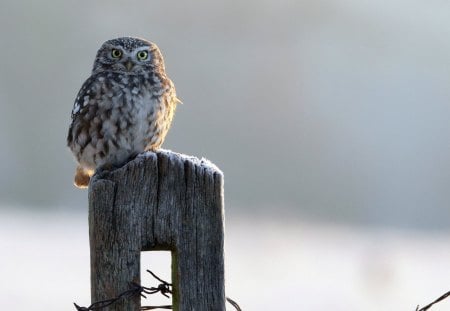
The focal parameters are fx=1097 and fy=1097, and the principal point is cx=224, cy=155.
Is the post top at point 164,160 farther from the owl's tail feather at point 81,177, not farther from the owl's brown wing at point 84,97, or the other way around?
the owl's tail feather at point 81,177

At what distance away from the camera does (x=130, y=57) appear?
4.95 m

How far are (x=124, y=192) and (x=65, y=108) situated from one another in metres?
11.4

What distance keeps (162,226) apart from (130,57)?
2112 mm

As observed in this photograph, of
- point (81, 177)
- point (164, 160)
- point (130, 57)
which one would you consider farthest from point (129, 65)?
point (164, 160)

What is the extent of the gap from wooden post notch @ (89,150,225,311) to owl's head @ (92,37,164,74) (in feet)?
6.50

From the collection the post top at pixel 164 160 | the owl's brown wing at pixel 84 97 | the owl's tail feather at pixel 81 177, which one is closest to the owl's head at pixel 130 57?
the owl's brown wing at pixel 84 97

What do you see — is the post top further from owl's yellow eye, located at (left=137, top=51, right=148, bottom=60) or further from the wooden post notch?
owl's yellow eye, located at (left=137, top=51, right=148, bottom=60)

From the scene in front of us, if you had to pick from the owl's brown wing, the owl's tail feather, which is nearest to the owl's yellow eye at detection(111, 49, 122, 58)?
the owl's brown wing

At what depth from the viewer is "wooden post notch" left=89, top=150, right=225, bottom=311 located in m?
2.93

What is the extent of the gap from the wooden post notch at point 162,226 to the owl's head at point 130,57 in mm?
1983

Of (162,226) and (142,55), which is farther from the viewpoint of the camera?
(142,55)

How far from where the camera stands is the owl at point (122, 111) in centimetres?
463

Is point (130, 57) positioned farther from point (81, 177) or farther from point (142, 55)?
point (81, 177)

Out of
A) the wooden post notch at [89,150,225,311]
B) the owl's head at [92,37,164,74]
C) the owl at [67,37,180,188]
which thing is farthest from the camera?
the owl's head at [92,37,164,74]
